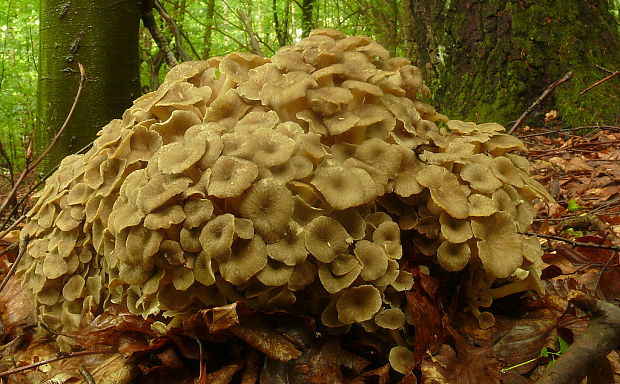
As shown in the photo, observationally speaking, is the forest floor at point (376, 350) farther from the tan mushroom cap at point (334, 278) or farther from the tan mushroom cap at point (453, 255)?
the tan mushroom cap at point (334, 278)

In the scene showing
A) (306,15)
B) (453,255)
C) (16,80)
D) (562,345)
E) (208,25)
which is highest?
(306,15)

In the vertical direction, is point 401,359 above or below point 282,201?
below

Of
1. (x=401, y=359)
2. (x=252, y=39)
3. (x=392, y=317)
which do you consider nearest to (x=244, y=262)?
(x=392, y=317)

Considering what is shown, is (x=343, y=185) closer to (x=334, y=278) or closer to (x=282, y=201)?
(x=282, y=201)

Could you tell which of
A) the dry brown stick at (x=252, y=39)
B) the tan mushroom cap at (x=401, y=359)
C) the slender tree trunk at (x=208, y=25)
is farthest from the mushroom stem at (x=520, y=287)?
the slender tree trunk at (x=208, y=25)

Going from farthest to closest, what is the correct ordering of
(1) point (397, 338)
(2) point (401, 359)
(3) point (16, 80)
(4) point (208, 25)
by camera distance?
1. (3) point (16, 80)
2. (4) point (208, 25)
3. (1) point (397, 338)
4. (2) point (401, 359)

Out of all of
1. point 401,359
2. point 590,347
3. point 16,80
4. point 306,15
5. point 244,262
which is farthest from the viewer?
point 16,80

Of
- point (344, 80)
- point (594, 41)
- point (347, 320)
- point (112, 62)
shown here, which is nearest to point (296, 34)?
point (594, 41)
